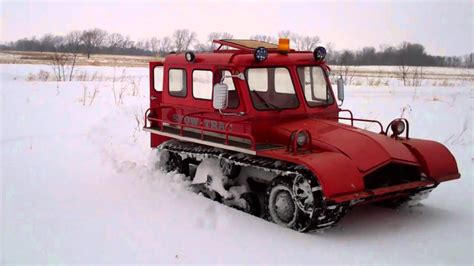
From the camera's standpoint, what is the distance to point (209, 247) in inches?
249

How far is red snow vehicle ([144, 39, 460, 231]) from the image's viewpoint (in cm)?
687

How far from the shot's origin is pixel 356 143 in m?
7.33

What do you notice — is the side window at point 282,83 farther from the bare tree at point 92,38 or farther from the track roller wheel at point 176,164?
the bare tree at point 92,38

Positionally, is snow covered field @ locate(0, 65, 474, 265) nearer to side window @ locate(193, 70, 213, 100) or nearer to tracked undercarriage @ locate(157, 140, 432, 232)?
tracked undercarriage @ locate(157, 140, 432, 232)

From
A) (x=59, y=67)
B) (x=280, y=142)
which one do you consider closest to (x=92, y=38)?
(x=59, y=67)

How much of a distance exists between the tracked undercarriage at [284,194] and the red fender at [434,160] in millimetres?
1551

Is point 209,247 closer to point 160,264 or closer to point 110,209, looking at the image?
point 160,264

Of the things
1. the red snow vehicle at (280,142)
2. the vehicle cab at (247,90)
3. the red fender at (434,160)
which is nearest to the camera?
the red snow vehicle at (280,142)

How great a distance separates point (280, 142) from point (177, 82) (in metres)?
2.60

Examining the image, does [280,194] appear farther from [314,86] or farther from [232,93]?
[314,86]

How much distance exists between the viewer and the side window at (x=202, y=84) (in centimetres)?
882

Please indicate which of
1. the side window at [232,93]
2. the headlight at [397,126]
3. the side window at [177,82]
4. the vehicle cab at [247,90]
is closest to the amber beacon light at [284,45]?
the vehicle cab at [247,90]

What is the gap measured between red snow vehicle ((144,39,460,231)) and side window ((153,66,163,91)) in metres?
0.46

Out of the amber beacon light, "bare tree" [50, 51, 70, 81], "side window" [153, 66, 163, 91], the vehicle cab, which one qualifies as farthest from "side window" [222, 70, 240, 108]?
"bare tree" [50, 51, 70, 81]
